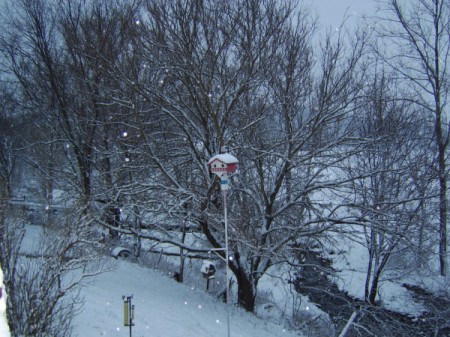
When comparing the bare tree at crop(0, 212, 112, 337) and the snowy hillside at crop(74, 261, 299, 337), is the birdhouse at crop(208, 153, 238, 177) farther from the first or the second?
the snowy hillside at crop(74, 261, 299, 337)

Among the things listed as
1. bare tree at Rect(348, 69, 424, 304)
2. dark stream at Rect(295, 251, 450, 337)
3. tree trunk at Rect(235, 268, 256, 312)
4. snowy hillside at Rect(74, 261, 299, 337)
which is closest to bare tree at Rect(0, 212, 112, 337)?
snowy hillside at Rect(74, 261, 299, 337)

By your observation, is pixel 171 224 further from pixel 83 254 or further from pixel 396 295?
pixel 396 295

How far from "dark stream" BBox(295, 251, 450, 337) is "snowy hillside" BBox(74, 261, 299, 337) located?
2.11m

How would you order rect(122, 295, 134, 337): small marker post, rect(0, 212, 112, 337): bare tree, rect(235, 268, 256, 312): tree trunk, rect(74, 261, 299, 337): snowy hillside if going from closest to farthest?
rect(0, 212, 112, 337): bare tree, rect(122, 295, 134, 337): small marker post, rect(74, 261, 299, 337): snowy hillside, rect(235, 268, 256, 312): tree trunk

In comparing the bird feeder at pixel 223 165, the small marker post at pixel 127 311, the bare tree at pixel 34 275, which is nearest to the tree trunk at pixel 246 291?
the bird feeder at pixel 223 165

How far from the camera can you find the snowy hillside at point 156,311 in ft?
25.2

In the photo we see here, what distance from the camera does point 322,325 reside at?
12.0 metres

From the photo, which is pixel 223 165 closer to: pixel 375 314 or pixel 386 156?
pixel 386 156

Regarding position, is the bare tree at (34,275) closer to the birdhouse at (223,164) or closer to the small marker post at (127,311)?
the small marker post at (127,311)

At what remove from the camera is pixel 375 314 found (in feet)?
42.6

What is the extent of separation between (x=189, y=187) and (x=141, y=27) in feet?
15.4

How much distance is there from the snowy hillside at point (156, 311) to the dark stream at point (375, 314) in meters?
2.11

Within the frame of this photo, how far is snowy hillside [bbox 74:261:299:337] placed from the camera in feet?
25.2

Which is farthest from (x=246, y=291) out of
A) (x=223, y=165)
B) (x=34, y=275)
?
(x=34, y=275)
